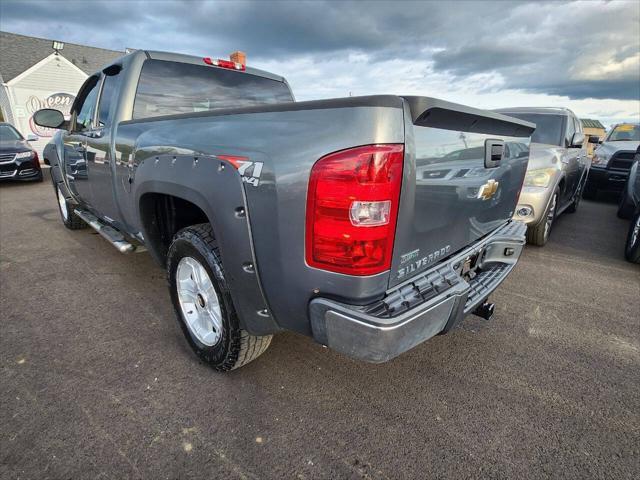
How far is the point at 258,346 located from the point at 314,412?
474 millimetres

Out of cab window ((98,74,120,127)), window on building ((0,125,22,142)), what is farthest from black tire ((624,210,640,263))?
window on building ((0,125,22,142))

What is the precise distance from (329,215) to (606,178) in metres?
9.94

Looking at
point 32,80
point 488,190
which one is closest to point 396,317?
point 488,190

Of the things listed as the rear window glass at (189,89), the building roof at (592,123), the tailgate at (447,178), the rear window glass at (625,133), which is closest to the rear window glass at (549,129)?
the tailgate at (447,178)

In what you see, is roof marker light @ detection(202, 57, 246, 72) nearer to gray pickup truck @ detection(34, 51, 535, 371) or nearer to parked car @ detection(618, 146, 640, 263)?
gray pickup truck @ detection(34, 51, 535, 371)

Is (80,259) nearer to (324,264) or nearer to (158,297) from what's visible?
(158,297)

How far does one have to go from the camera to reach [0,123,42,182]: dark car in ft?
29.8

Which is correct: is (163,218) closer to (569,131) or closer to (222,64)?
(222,64)

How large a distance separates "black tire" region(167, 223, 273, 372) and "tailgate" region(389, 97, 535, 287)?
887 mm

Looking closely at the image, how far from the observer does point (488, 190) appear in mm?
2211

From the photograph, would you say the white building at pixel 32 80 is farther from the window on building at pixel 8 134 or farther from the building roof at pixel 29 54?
the window on building at pixel 8 134

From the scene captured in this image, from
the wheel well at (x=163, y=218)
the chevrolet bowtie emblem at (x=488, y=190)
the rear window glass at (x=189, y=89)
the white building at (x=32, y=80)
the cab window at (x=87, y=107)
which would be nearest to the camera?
the chevrolet bowtie emblem at (x=488, y=190)

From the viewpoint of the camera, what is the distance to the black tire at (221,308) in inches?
75.5

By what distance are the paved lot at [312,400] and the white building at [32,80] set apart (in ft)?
66.5
